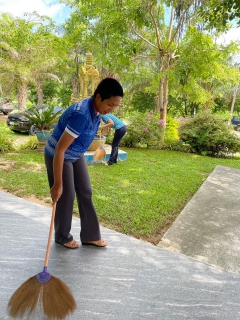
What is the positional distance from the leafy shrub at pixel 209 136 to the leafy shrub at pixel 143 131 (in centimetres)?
86

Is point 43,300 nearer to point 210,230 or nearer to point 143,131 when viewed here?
point 210,230

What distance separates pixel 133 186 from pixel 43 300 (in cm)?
330

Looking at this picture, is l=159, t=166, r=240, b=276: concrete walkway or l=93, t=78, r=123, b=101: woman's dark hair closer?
l=93, t=78, r=123, b=101: woman's dark hair

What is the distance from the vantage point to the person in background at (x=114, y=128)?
5542mm

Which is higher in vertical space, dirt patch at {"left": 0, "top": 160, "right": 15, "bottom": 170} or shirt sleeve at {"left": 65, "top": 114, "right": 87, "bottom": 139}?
shirt sleeve at {"left": 65, "top": 114, "right": 87, "bottom": 139}

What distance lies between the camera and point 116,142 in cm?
607

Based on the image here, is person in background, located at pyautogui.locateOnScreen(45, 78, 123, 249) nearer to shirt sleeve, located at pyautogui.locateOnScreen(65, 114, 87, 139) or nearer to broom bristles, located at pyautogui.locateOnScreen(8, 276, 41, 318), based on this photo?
shirt sleeve, located at pyautogui.locateOnScreen(65, 114, 87, 139)

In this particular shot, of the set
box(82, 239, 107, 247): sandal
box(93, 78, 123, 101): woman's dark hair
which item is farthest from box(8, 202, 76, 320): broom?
box(93, 78, 123, 101): woman's dark hair

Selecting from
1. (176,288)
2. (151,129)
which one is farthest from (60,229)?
(151,129)

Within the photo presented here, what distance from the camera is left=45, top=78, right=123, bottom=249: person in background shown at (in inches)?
71.7

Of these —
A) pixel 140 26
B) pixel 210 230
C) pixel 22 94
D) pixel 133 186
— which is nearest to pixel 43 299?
pixel 210 230

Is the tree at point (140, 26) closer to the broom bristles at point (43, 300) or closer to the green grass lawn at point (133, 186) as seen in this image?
the green grass lawn at point (133, 186)

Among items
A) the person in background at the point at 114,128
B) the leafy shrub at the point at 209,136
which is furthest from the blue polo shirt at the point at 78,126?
the leafy shrub at the point at 209,136

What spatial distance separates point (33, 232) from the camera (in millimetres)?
2789
